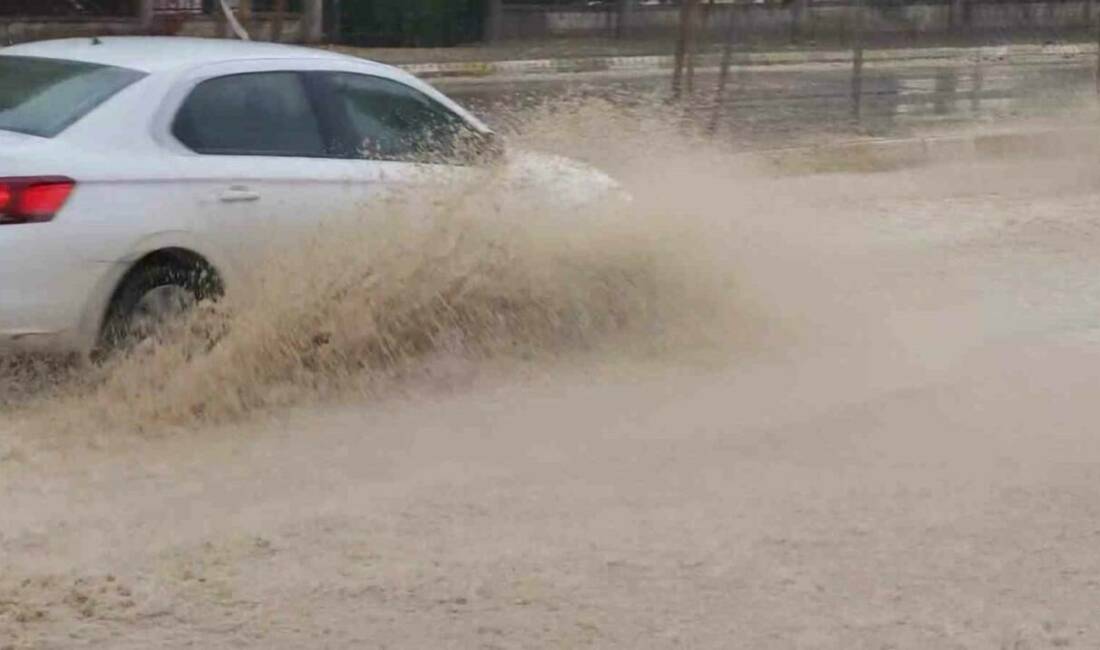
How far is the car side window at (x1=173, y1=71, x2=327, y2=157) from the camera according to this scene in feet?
26.2

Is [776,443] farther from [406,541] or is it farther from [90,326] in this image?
[90,326]

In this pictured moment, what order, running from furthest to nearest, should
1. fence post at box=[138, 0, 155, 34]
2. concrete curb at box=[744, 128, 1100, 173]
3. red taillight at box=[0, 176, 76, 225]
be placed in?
1. fence post at box=[138, 0, 155, 34]
2. concrete curb at box=[744, 128, 1100, 173]
3. red taillight at box=[0, 176, 76, 225]

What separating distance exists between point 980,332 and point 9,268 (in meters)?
4.97

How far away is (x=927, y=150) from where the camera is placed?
17531 mm

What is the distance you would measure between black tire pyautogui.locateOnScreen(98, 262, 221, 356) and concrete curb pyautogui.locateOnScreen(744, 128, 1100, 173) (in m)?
7.99

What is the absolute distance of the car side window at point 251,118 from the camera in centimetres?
798

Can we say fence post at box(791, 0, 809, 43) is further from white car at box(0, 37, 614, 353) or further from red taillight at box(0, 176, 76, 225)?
red taillight at box(0, 176, 76, 225)

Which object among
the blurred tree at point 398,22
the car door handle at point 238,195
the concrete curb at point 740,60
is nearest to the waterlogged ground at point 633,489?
the car door handle at point 238,195

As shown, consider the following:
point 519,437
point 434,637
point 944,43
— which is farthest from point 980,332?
point 944,43

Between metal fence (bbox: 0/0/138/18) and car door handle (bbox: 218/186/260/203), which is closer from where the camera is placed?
car door handle (bbox: 218/186/260/203)

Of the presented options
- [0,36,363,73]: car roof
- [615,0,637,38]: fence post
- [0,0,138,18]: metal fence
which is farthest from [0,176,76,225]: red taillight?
[615,0,637,38]: fence post

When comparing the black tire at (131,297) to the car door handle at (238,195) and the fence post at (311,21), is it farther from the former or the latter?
the fence post at (311,21)

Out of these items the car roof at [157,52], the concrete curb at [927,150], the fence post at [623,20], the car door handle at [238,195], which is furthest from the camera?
the fence post at [623,20]

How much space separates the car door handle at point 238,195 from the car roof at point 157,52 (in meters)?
0.61
